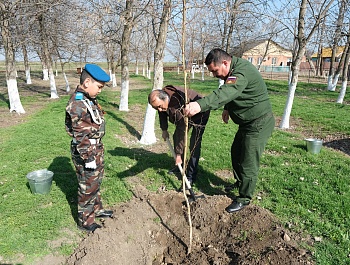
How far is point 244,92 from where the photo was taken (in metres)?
3.28

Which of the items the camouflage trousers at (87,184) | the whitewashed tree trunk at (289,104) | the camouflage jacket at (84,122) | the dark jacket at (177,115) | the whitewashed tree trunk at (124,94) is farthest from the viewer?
the whitewashed tree trunk at (124,94)

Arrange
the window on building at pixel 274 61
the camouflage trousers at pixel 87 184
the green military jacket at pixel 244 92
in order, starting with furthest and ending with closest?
1. the window on building at pixel 274 61
2. the camouflage trousers at pixel 87 184
3. the green military jacket at pixel 244 92

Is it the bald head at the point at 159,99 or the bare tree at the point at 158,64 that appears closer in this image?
the bald head at the point at 159,99

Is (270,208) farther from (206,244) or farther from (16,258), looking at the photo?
(16,258)

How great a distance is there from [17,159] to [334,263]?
228 inches

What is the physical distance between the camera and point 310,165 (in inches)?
215

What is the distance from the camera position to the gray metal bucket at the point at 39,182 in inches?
155

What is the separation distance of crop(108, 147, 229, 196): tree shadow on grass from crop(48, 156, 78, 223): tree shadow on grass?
0.83 metres

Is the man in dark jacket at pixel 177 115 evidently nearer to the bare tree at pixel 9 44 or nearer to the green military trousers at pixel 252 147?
the green military trousers at pixel 252 147

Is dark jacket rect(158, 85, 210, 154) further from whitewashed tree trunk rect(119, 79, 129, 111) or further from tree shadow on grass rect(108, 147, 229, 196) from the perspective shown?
whitewashed tree trunk rect(119, 79, 129, 111)

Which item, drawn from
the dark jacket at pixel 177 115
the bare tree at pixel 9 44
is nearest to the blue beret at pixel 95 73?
the dark jacket at pixel 177 115

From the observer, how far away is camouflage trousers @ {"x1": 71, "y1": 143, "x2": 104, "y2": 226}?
3098 millimetres

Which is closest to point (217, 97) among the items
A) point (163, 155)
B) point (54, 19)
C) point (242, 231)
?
point (242, 231)

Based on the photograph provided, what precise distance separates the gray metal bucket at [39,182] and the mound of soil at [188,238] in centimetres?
120
